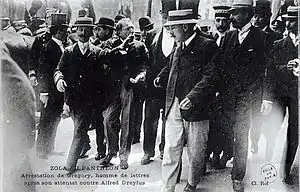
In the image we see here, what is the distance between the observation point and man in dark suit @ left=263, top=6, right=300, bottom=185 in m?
1.47

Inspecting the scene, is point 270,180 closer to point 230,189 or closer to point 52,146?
point 230,189

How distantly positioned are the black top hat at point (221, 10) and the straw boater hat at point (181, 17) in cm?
6

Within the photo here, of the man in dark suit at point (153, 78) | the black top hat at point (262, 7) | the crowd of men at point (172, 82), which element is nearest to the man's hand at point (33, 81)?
the crowd of men at point (172, 82)

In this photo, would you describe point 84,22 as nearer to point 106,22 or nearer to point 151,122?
point 106,22

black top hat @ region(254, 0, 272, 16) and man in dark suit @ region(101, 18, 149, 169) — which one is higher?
black top hat @ region(254, 0, 272, 16)

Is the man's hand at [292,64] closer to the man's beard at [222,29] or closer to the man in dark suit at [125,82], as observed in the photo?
the man's beard at [222,29]

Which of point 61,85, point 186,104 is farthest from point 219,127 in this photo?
point 61,85

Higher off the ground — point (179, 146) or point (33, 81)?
point (33, 81)

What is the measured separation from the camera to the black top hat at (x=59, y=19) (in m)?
1.44

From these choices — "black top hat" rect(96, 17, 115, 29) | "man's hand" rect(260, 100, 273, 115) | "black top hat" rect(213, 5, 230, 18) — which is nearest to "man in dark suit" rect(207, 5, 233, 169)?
"black top hat" rect(213, 5, 230, 18)

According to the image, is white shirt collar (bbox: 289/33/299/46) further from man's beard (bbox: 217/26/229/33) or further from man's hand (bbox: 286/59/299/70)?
man's beard (bbox: 217/26/229/33)

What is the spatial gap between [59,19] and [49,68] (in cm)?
13

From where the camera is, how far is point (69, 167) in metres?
1.48

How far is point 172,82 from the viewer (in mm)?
1462
